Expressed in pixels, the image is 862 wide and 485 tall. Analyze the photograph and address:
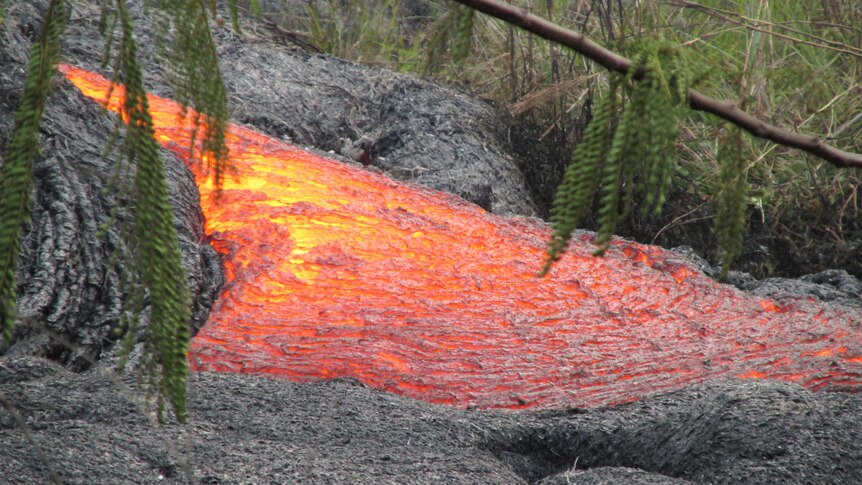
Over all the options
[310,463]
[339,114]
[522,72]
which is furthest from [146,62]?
[310,463]

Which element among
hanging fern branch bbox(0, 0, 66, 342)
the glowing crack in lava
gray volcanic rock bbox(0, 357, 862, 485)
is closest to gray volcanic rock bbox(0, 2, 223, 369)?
the glowing crack in lava

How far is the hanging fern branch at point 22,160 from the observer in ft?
3.55

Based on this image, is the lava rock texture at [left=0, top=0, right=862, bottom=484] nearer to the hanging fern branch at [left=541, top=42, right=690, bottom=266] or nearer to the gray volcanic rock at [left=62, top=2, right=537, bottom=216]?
the hanging fern branch at [left=541, top=42, right=690, bottom=266]

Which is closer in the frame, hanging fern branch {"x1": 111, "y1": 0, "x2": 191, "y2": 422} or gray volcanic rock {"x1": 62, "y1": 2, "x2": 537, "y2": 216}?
hanging fern branch {"x1": 111, "y1": 0, "x2": 191, "y2": 422}

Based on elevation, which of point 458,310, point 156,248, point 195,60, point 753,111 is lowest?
point 458,310

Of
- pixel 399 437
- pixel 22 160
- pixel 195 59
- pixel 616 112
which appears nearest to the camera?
pixel 22 160

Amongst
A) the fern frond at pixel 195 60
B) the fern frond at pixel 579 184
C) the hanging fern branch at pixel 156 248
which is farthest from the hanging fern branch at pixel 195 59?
the fern frond at pixel 579 184

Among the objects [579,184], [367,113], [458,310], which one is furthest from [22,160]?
[367,113]

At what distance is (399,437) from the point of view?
210cm

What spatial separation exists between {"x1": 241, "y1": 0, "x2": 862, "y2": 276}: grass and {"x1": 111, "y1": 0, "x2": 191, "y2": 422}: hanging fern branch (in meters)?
2.95

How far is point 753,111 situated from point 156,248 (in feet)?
12.3

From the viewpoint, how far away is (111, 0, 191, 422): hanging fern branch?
1.13m

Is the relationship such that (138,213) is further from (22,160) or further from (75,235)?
(75,235)

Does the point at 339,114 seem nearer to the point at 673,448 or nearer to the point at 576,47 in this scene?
the point at 673,448
